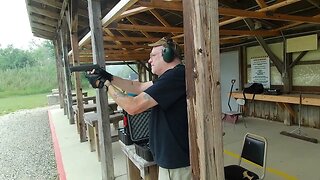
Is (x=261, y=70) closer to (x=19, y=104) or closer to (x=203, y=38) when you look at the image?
(x=203, y=38)

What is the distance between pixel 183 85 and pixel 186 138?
33 centimetres

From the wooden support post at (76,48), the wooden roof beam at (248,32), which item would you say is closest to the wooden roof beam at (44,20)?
the wooden support post at (76,48)

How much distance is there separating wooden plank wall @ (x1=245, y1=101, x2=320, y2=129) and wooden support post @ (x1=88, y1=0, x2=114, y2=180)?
174 inches

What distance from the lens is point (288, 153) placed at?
3.81m

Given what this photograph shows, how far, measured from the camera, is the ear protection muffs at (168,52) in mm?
1557

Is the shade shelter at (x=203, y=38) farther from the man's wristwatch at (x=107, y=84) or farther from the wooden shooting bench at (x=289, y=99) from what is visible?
the man's wristwatch at (x=107, y=84)

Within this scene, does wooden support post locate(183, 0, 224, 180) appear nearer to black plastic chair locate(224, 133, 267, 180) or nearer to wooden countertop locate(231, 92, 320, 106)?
black plastic chair locate(224, 133, 267, 180)

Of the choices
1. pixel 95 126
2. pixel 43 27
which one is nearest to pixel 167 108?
pixel 95 126

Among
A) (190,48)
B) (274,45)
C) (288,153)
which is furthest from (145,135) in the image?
(274,45)

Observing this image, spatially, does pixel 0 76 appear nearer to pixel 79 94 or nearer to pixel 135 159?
pixel 79 94

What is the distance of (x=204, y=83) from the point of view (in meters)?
1.04

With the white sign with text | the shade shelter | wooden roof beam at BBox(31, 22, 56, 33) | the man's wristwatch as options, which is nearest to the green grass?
wooden roof beam at BBox(31, 22, 56, 33)

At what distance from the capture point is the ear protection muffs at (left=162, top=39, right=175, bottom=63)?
1557mm

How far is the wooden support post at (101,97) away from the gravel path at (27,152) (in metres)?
1.28
